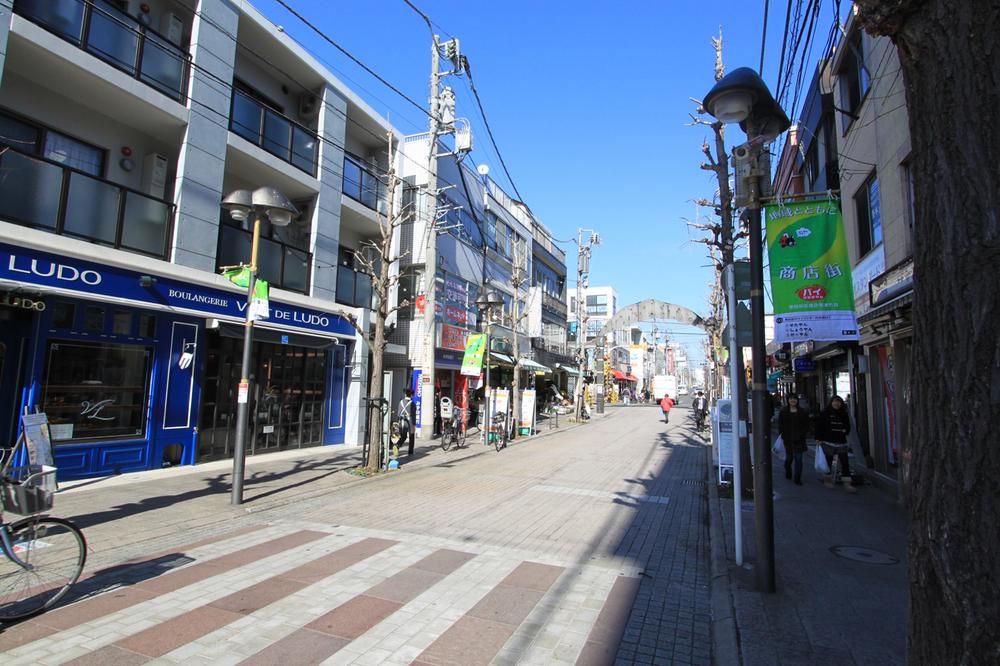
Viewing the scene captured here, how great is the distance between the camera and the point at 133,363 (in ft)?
35.2

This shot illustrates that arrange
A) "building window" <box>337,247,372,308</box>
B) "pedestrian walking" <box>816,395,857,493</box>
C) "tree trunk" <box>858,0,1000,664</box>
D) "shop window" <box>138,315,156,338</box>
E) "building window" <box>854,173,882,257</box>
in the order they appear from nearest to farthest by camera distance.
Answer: "tree trunk" <box>858,0,1000,664</box> < "pedestrian walking" <box>816,395,857,493</box> < "shop window" <box>138,315,156,338</box> < "building window" <box>854,173,882,257</box> < "building window" <box>337,247,372,308</box>

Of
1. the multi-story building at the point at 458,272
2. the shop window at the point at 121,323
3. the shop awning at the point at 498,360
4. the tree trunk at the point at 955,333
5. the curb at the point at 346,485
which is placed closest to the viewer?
the tree trunk at the point at 955,333

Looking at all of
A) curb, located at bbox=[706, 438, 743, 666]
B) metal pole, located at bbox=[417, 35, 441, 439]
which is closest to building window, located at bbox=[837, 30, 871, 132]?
curb, located at bbox=[706, 438, 743, 666]

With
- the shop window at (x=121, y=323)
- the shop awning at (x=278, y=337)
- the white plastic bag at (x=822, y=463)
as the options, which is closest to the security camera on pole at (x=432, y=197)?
the shop awning at (x=278, y=337)

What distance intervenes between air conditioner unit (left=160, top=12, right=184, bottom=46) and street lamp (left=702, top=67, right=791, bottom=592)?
11.8 m

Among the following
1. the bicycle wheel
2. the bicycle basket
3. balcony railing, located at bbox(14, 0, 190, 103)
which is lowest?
the bicycle wheel

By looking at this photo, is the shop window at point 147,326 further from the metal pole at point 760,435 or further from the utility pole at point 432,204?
the metal pole at point 760,435

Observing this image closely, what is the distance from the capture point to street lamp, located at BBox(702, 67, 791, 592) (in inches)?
201

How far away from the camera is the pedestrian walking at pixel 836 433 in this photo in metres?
9.88

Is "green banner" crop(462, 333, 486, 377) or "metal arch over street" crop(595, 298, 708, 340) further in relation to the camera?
"green banner" crop(462, 333, 486, 377)

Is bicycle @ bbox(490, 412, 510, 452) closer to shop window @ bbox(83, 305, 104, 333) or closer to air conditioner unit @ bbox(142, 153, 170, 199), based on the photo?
shop window @ bbox(83, 305, 104, 333)

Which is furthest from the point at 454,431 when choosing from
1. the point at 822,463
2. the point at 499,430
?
the point at 822,463

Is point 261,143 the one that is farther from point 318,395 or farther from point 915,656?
point 915,656

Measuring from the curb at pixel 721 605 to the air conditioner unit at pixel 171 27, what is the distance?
13.9 meters
